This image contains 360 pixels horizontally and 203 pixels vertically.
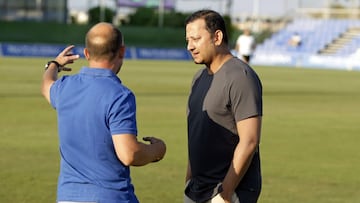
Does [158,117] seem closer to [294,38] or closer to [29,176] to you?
[29,176]

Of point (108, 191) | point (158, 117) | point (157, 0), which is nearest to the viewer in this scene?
point (108, 191)

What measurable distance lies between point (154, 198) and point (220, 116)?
4614 mm

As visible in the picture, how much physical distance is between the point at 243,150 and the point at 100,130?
944mm

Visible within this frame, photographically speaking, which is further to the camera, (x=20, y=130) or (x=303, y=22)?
(x=303, y=22)

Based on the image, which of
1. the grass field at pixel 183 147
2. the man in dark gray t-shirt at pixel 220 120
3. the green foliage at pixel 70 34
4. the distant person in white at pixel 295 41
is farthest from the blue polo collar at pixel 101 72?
the distant person in white at pixel 295 41

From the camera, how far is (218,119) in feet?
17.9

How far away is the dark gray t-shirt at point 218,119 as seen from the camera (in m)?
5.29

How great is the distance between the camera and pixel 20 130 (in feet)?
50.5

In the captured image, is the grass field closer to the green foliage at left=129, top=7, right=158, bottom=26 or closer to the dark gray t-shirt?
the dark gray t-shirt

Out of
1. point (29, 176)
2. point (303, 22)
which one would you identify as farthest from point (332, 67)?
point (29, 176)

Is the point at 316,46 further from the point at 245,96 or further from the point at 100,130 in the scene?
the point at 100,130

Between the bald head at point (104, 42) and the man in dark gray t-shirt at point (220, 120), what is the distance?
0.78 metres

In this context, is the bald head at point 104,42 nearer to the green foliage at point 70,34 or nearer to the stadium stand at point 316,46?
the stadium stand at point 316,46

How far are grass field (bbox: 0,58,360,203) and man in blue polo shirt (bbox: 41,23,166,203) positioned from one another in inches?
191
